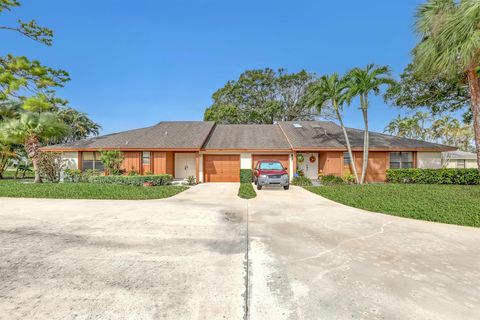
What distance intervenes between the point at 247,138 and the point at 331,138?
7.01m

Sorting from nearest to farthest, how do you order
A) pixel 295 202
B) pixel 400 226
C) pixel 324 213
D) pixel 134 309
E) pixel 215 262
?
pixel 134 309 < pixel 215 262 < pixel 400 226 < pixel 324 213 < pixel 295 202

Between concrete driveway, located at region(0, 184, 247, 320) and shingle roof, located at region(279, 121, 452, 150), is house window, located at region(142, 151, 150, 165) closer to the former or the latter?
concrete driveway, located at region(0, 184, 247, 320)

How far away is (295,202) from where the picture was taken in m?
9.22

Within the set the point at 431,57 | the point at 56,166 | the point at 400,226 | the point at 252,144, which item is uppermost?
the point at 431,57

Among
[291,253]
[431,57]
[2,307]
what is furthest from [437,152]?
[2,307]

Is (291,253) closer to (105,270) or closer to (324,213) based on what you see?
(105,270)

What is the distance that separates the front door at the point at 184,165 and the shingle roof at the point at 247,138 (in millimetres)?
2047

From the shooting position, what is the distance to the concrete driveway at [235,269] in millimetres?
2496

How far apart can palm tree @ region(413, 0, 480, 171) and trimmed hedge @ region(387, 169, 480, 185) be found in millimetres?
6188

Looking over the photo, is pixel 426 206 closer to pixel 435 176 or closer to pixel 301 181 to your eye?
pixel 301 181

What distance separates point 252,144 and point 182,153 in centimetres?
594

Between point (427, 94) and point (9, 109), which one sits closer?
point (427, 94)

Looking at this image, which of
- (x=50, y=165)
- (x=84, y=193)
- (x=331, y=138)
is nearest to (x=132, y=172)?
(x=50, y=165)

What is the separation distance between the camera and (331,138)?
18484mm
